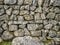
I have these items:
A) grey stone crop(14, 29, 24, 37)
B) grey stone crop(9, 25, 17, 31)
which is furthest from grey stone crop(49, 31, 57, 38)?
grey stone crop(9, 25, 17, 31)

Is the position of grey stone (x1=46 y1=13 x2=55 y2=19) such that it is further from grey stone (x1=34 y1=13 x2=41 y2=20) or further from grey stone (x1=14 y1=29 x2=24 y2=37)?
grey stone (x1=14 y1=29 x2=24 y2=37)

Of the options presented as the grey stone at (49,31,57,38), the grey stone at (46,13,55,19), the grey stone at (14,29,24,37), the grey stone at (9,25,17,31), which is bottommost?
the grey stone at (49,31,57,38)

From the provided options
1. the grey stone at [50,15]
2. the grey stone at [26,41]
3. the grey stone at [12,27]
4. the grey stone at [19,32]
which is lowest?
the grey stone at [26,41]

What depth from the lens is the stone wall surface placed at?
267 cm

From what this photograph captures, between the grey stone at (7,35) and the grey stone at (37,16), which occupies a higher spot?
the grey stone at (37,16)

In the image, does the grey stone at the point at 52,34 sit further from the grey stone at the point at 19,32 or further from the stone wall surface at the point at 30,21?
the grey stone at the point at 19,32

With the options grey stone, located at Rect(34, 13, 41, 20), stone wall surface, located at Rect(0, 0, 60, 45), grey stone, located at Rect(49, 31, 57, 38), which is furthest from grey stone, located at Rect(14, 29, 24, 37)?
grey stone, located at Rect(49, 31, 57, 38)

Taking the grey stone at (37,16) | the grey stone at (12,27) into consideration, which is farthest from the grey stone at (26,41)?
the grey stone at (37,16)

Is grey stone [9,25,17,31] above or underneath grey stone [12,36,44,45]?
above

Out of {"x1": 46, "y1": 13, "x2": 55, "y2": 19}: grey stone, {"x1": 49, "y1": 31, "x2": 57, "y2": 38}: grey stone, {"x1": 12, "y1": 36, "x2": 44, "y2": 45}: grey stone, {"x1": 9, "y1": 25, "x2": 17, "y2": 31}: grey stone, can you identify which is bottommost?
{"x1": 12, "y1": 36, "x2": 44, "y2": 45}: grey stone

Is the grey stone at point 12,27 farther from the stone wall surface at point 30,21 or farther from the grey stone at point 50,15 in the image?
the grey stone at point 50,15

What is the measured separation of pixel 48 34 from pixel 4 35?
2.34 ft

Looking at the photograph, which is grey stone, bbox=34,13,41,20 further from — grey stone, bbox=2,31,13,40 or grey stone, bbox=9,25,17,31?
grey stone, bbox=2,31,13,40

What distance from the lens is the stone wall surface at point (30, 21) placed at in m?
2.67
